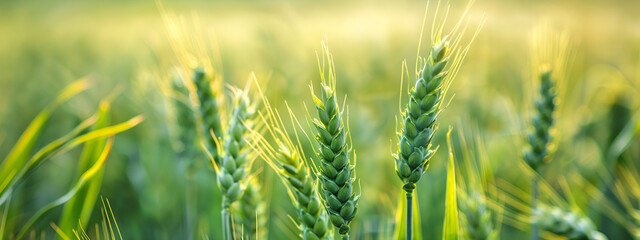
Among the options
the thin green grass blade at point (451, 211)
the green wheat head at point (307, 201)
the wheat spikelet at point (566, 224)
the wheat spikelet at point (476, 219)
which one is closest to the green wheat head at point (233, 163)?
the green wheat head at point (307, 201)

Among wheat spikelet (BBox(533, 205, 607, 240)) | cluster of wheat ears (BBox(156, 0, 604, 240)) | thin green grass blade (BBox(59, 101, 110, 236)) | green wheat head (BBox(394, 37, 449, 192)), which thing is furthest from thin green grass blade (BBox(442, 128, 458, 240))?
thin green grass blade (BBox(59, 101, 110, 236))

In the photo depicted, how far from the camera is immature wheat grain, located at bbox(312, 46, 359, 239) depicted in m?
0.77

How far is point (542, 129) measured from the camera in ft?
4.17

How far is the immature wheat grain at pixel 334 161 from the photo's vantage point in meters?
0.77

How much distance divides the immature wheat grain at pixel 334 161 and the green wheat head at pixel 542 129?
729 mm

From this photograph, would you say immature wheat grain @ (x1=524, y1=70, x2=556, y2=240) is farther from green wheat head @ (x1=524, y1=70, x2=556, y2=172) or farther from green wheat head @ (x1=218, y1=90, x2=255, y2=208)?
green wheat head @ (x1=218, y1=90, x2=255, y2=208)

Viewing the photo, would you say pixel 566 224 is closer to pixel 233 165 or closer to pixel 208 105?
pixel 233 165

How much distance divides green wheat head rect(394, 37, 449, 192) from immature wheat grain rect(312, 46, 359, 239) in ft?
0.32

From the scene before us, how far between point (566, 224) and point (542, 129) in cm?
27

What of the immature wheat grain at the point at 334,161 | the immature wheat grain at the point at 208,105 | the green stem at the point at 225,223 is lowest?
the green stem at the point at 225,223

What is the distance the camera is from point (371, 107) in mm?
2926

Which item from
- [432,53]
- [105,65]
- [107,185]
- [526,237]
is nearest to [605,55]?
[526,237]

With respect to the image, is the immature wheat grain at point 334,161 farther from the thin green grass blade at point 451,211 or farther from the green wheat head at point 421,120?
the thin green grass blade at point 451,211

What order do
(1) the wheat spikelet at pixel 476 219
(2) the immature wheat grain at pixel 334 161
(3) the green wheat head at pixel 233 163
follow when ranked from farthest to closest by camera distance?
1. (1) the wheat spikelet at pixel 476 219
2. (3) the green wheat head at pixel 233 163
3. (2) the immature wheat grain at pixel 334 161
